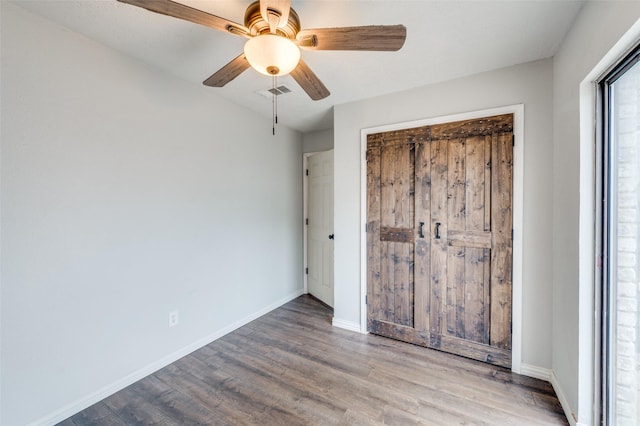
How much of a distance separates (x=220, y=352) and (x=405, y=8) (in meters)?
2.91

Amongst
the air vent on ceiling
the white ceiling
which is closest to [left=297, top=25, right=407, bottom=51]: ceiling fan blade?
the white ceiling

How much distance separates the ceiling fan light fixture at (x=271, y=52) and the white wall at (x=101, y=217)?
131 centimetres

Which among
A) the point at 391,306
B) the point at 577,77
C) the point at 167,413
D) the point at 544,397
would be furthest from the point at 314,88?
the point at 544,397

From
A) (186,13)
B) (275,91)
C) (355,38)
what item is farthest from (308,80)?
(275,91)

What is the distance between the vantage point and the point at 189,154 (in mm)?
2391

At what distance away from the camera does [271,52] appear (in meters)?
1.23

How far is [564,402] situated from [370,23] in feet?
8.75

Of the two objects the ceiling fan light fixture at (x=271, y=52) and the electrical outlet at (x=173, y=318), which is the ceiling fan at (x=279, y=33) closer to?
the ceiling fan light fixture at (x=271, y=52)

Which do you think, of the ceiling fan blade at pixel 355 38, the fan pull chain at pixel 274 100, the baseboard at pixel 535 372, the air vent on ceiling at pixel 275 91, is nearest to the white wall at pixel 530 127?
the baseboard at pixel 535 372

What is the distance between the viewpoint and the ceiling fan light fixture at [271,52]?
122 cm

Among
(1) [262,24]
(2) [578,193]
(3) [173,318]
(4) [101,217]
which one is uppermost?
(1) [262,24]

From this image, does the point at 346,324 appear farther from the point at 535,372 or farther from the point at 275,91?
the point at 275,91

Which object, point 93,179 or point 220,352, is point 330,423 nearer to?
point 220,352

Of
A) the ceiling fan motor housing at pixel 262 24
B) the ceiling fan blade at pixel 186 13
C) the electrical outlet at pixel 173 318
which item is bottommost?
the electrical outlet at pixel 173 318
